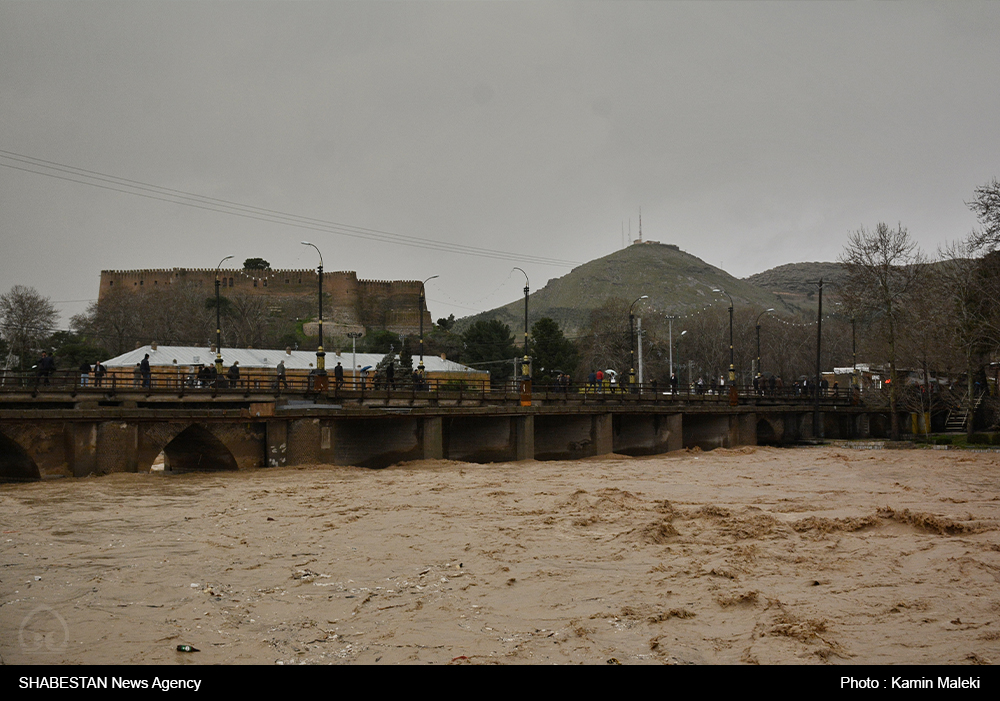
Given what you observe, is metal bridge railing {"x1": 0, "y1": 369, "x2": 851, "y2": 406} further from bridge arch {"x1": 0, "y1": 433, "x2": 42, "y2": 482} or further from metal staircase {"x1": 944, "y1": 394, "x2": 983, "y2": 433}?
metal staircase {"x1": 944, "y1": 394, "x2": 983, "y2": 433}

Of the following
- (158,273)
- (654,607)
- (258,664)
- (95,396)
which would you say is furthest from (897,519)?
(158,273)

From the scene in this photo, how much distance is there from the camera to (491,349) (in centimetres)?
9319

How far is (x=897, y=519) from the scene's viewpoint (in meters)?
15.9

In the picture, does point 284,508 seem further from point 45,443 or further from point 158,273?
point 158,273

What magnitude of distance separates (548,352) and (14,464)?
65568mm

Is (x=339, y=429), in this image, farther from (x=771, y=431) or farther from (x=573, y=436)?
(x=771, y=431)

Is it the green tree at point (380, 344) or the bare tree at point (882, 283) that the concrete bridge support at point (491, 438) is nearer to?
the bare tree at point (882, 283)

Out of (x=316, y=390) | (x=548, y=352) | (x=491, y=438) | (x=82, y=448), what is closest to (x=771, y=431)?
(x=491, y=438)

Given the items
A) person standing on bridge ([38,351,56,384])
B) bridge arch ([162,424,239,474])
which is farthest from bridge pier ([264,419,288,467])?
person standing on bridge ([38,351,56,384])

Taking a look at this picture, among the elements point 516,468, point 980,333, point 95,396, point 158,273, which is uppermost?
point 158,273

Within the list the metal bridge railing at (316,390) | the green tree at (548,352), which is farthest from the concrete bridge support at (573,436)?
the green tree at (548,352)

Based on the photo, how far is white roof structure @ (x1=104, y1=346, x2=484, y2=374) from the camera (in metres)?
67.2

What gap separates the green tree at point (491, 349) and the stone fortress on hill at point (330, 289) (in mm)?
37367

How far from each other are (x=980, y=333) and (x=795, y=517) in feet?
97.5
